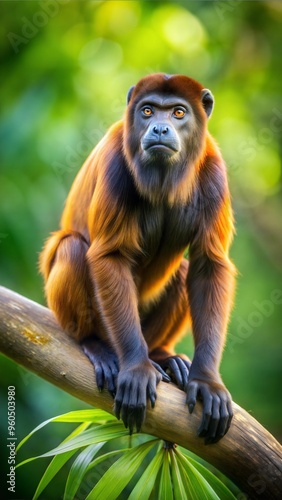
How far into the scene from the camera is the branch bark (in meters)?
4.33

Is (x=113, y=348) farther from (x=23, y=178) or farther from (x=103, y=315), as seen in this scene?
(x=23, y=178)

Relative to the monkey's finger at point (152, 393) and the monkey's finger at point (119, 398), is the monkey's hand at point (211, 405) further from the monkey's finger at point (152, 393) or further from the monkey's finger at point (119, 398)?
the monkey's finger at point (119, 398)

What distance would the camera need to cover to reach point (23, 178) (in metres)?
7.64

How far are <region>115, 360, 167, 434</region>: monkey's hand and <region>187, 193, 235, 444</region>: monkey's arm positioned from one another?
0.27 m

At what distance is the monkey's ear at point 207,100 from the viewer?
5.04m

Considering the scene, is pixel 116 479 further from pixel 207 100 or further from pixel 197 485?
pixel 207 100

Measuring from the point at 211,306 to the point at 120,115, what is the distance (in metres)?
4.71

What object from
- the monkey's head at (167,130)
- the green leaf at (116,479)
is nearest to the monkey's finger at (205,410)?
the green leaf at (116,479)

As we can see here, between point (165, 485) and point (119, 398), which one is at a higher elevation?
point (119, 398)

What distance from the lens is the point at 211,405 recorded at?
4.43m

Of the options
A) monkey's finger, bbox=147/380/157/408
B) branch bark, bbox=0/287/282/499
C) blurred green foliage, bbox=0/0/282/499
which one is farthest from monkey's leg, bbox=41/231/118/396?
blurred green foliage, bbox=0/0/282/499

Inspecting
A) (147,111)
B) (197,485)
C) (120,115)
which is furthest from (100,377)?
(120,115)

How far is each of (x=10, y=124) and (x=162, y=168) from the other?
3.34 m

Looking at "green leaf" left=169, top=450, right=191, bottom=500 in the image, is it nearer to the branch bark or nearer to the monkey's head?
the branch bark
